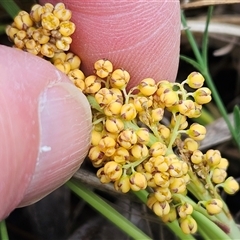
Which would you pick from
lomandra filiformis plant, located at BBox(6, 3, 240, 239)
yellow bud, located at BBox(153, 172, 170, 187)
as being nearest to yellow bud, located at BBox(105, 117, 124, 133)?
lomandra filiformis plant, located at BBox(6, 3, 240, 239)

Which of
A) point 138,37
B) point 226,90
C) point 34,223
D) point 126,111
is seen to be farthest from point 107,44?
point 226,90

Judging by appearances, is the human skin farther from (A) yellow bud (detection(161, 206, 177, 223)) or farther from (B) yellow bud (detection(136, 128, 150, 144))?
(A) yellow bud (detection(161, 206, 177, 223))

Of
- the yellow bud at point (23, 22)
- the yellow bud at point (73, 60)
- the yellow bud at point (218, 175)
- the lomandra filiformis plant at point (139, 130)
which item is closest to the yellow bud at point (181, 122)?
the lomandra filiformis plant at point (139, 130)

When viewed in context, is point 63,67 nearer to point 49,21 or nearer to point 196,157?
point 49,21

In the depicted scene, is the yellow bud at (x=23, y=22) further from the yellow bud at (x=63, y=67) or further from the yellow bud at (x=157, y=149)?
the yellow bud at (x=157, y=149)

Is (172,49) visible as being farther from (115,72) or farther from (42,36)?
(42,36)

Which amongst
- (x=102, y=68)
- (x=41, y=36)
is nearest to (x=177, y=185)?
(x=102, y=68)
